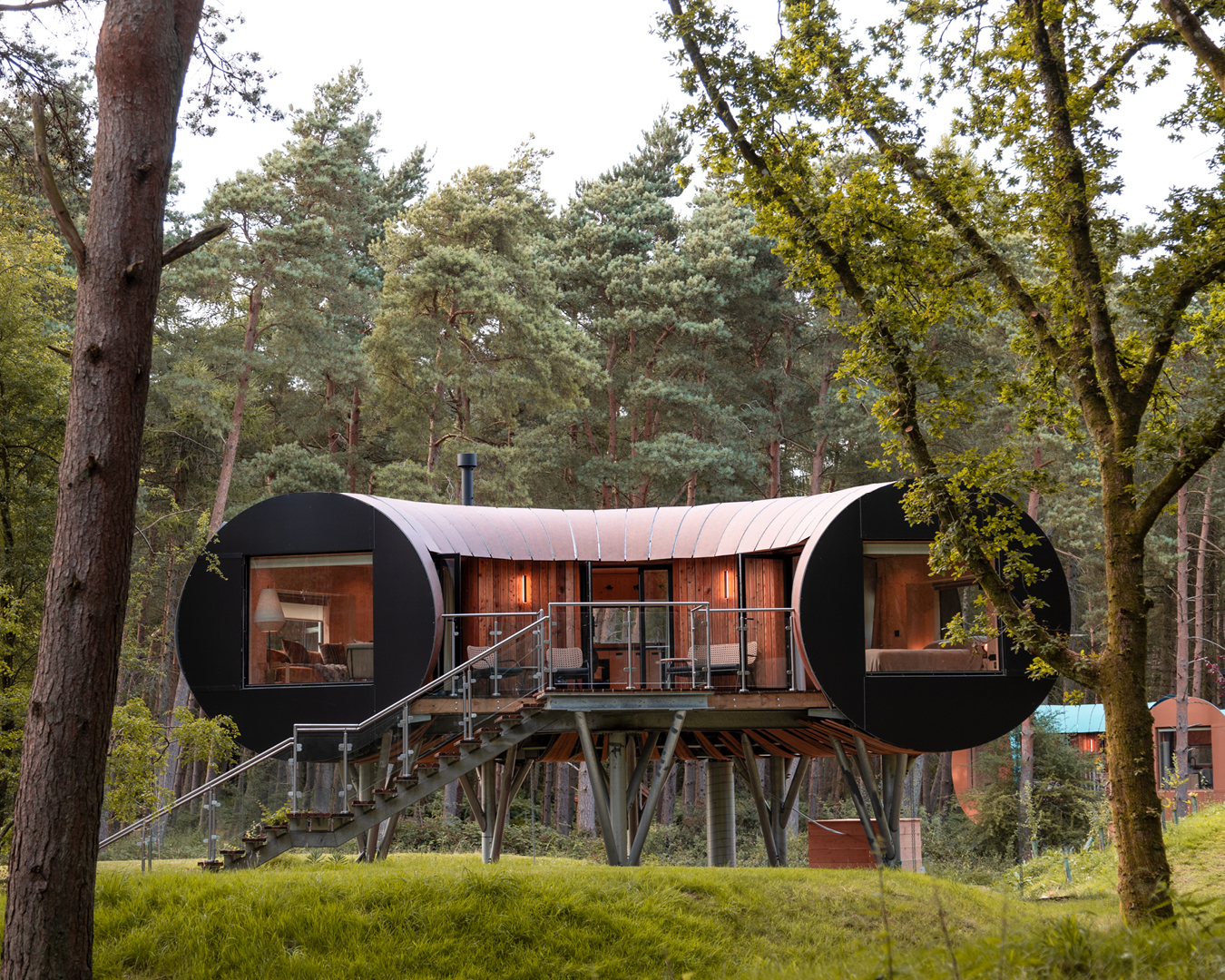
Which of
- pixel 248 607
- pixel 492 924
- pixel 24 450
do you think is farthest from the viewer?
pixel 248 607

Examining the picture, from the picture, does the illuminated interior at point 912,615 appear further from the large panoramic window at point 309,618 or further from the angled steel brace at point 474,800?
the large panoramic window at point 309,618

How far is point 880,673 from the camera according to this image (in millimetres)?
12711

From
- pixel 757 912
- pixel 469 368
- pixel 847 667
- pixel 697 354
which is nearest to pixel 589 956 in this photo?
pixel 757 912

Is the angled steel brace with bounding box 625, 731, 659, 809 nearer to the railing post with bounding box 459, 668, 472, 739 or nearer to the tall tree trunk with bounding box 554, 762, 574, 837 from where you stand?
the railing post with bounding box 459, 668, 472, 739

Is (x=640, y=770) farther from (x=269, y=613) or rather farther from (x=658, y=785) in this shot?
(x=269, y=613)

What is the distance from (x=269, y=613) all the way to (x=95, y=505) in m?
7.74

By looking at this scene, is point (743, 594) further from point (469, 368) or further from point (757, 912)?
point (469, 368)

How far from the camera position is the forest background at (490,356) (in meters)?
23.6

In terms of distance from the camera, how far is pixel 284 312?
23500mm

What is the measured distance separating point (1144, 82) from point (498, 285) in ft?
55.1

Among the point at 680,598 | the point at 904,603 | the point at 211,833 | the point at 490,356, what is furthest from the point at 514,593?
the point at 490,356

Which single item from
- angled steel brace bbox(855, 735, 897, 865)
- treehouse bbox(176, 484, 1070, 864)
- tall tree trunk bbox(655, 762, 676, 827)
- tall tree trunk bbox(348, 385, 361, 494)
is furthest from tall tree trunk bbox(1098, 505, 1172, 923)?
tall tree trunk bbox(348, 385, 361, 494)

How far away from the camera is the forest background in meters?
23.6

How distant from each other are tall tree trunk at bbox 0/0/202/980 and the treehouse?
472cm
